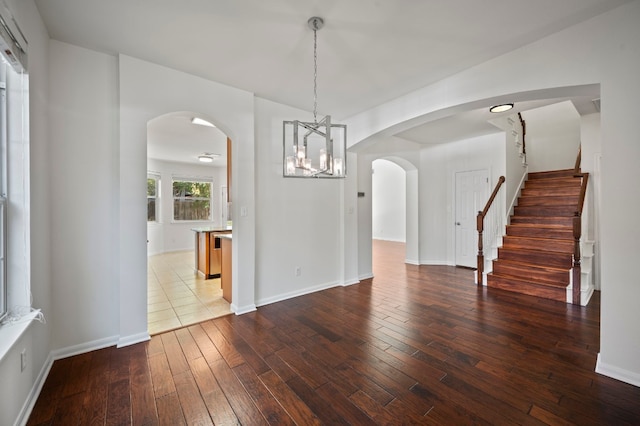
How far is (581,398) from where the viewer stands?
1.76 meters

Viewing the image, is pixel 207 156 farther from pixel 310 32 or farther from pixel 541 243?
pixel 541 243

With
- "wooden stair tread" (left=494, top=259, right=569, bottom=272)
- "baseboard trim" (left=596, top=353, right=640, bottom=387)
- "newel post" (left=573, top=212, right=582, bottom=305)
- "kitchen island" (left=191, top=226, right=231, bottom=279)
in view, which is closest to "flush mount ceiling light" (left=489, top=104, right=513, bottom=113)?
"newel post" (left=573, top=212, right=582, bottom=305)

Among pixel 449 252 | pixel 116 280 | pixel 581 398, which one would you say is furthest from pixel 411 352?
pixel 449 252

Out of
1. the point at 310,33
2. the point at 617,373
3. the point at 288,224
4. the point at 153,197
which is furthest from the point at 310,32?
the point at 153,197

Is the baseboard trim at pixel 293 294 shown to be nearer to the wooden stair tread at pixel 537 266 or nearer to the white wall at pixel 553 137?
the wooden stair tread at pixel 537 266

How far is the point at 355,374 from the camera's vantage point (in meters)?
2.04

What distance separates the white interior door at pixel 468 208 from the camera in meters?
5.50

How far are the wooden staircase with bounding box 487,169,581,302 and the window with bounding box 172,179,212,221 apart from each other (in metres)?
8.34

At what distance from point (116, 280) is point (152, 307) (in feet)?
3.74

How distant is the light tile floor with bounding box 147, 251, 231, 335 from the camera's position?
121 inches

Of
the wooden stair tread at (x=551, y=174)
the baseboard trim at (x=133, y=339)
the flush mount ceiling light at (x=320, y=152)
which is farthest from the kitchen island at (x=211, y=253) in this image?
the wooden stair tread at (x=551, y=174)

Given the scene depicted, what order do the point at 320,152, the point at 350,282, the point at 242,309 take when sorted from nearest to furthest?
the point at 320,152 < the point at 242,309 < the point at 350,282

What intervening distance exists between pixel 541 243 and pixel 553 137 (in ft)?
11.8

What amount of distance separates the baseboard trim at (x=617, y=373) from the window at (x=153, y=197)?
9.36 meters
